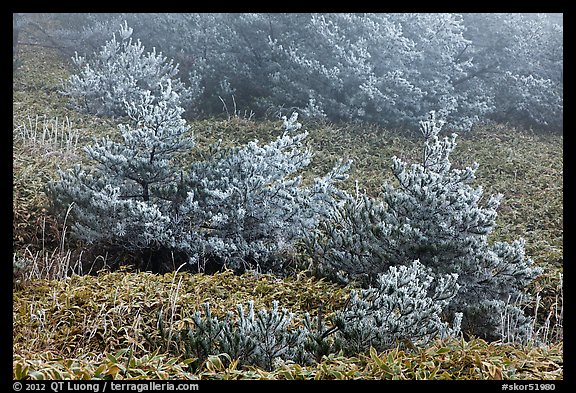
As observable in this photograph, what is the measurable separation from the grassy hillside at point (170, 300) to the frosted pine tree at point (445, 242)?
0.64ft

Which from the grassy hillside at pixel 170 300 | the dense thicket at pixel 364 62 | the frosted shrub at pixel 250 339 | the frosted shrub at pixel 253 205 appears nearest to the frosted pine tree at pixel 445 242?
the grassy hillside at pixel 170 300

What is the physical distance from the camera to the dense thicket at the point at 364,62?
6461mm

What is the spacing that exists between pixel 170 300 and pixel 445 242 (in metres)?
1.27

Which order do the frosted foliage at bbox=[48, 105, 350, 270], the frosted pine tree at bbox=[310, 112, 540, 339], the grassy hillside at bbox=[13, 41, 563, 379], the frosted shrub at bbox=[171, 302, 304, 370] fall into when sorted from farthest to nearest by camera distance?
the frosted foliage at bbox=[48, 105, 350, 270] < the frosted pine tree at bbox=[310, 112, 540, 339] < the frosted shrub at bbox=[171, 302, 304, 370] < the grassy hillside at bbox=[13, 41, 563, 379]

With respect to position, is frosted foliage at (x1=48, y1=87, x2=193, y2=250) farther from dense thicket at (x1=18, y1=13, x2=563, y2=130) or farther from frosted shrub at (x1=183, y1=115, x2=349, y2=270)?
dense thicket at (x1=18, y1=13, x2=563, y2=130)

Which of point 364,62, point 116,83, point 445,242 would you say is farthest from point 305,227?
point 364,62

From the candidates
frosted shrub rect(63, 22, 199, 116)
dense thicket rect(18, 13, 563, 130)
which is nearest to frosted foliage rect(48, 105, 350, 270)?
frosted shrub rect(63, 22, 199, 116)

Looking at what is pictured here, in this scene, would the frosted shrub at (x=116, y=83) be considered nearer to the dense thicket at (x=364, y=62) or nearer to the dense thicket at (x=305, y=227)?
the dense thicket at (x=364, y=62)

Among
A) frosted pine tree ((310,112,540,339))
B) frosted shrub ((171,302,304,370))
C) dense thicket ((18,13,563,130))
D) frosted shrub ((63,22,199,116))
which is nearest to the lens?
frosted shrub ((171,302,304,370))

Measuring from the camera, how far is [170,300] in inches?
96.8

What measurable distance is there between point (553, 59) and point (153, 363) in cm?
679

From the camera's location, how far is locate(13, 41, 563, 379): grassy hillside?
195 cm

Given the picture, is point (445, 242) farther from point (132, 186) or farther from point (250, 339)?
point (132, 186)

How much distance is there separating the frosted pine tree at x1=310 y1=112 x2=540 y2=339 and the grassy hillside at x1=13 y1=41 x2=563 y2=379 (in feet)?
0.64
